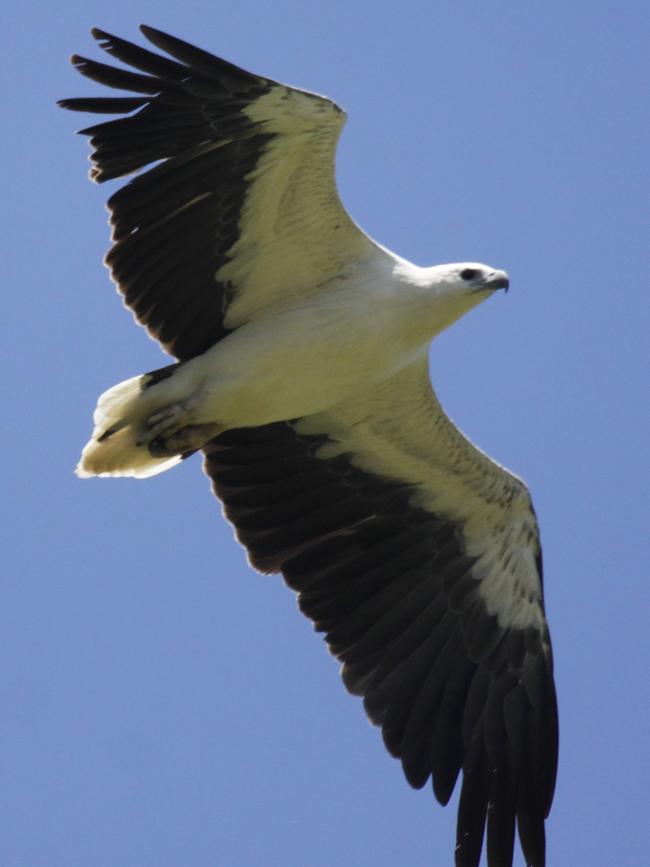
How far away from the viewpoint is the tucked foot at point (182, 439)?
10.8 m

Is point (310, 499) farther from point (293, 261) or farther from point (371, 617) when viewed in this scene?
point (293, 261)

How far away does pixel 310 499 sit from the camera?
11719mm

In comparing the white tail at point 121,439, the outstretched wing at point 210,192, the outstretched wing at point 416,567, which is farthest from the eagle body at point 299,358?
the outstretched wing at point 416,567

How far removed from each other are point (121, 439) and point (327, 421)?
1.55 metres

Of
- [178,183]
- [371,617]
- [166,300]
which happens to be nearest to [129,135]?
[178,183]

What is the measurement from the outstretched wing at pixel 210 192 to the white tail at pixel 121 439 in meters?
0.42

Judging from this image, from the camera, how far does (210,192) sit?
10.4m

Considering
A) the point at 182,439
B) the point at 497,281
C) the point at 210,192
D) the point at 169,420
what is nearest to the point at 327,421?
the point at 182,439

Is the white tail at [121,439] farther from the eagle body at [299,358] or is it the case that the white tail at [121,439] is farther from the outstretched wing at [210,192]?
the outstretched wing at [210,192]

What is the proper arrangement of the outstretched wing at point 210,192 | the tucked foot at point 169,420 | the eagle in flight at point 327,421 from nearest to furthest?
the outstretched wing at point 210,192
the eagle in flight at point 327,421
the tucked foot at point 169,420

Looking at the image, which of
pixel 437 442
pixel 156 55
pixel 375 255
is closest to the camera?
pixel 156 55

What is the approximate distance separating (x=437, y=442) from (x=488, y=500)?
57cm

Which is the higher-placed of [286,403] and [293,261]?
[293,261]

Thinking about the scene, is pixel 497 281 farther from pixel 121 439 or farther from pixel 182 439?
pixel 121 439
